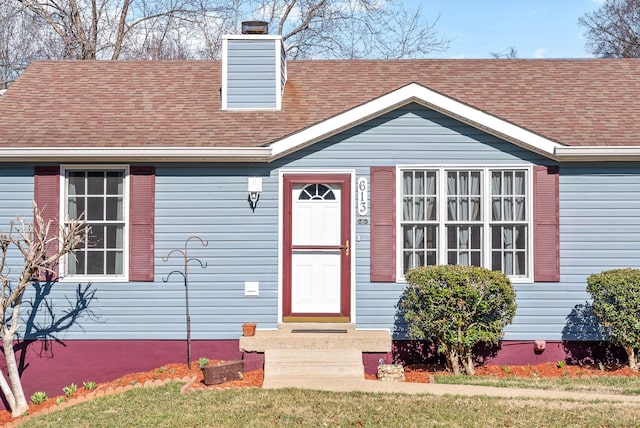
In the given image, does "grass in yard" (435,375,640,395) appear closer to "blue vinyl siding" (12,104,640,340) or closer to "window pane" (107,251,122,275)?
"blue vinyl siding" (12,104,640,340)

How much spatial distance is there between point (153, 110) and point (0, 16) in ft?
47.5

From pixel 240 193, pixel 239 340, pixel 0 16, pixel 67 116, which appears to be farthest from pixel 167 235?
pixel 0 16

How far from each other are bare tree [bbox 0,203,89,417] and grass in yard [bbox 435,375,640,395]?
4925mm

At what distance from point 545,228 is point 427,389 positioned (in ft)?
9.95

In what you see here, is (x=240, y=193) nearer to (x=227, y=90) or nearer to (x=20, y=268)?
(x=227, y=90)

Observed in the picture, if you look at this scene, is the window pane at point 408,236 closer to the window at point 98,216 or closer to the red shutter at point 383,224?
the red shutter at point 383,224

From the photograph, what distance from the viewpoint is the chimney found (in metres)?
11.1

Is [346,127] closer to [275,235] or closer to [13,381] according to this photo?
[275,235]

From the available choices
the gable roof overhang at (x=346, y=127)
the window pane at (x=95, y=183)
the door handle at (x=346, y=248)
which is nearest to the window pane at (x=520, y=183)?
the gable roof overhang at (x=346, y=127)

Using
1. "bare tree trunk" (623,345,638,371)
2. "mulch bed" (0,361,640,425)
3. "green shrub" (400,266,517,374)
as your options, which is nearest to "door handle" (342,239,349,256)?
"green shrub" (400,266,517,374)

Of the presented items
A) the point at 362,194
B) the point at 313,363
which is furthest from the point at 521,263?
the point at 313,363

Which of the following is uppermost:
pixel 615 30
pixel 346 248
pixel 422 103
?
pixel 615 30

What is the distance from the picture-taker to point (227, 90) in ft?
36.6

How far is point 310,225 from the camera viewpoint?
995 centimetres
